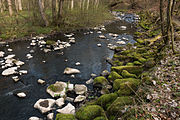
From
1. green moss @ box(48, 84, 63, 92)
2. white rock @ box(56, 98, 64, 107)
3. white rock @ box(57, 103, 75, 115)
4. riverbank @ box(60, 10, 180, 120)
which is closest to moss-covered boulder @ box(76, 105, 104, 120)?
riverbank @ box(60, 10, 180, 120)

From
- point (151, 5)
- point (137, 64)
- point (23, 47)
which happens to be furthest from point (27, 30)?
point (151, 5)

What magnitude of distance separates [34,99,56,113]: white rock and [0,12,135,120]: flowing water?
0.18 m

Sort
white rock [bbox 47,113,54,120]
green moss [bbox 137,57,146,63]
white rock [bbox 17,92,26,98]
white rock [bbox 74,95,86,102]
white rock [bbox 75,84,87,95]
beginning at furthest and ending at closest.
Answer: green moss [bbox 137,57,146,63], white rock [bbox 75,84,87,95], white rock [bbox 17,92,26,98], white rock [bbox 74,95,86,102], white rock [bbox 47,113,54,120]

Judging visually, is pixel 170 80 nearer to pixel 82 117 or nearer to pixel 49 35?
pixel 82 117

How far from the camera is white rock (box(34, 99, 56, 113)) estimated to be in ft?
16.0

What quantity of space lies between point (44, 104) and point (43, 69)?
319cm

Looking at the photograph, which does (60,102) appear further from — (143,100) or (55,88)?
(143,100)

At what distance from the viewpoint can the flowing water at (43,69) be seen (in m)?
5.17

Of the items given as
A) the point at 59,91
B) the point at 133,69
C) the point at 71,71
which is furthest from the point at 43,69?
the point at 133,69

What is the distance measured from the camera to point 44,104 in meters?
5.08

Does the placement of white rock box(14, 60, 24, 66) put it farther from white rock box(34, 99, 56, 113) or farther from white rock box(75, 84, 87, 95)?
white rock box(75, 84, 87, 95)

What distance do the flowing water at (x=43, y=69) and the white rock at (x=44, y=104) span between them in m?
0.18

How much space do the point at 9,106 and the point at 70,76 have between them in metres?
3.06

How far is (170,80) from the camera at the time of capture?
4.41 m
